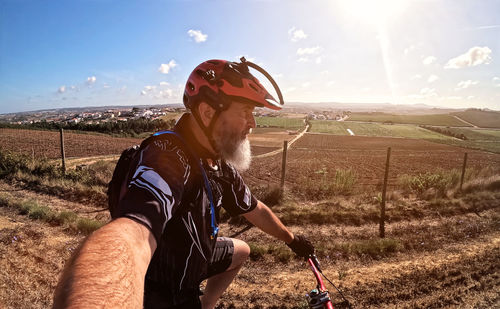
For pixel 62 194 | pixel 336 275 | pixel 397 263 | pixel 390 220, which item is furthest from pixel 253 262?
pixel 62 194

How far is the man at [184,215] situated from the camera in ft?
2.81

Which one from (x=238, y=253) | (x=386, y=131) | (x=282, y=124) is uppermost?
(x=238, y=253)

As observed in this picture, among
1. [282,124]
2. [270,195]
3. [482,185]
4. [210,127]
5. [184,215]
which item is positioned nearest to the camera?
[184,215]

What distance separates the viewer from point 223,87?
6.75 feet

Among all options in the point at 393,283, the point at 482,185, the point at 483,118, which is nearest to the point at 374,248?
the point at 393,283

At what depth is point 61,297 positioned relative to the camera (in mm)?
732

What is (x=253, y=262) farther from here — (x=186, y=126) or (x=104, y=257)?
(x=104, y=257)

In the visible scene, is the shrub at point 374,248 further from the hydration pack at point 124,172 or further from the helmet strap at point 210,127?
the hydration pack at point 124,172

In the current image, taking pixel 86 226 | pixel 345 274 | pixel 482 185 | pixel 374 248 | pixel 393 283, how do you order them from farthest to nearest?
pixel 482 185
pixel 86 226
pixel 374 248
pixel 345 274
pixel 393 283

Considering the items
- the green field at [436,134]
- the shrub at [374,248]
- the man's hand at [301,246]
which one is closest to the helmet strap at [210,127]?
the man's hand at [301,246]

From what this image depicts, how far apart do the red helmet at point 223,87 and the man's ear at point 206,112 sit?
0.03m

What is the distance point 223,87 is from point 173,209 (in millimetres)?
1109

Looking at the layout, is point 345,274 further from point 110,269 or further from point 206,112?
point 110,269

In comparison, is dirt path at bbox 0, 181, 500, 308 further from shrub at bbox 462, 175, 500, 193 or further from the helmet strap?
shrub at bbox 462, 175, 500, 193
